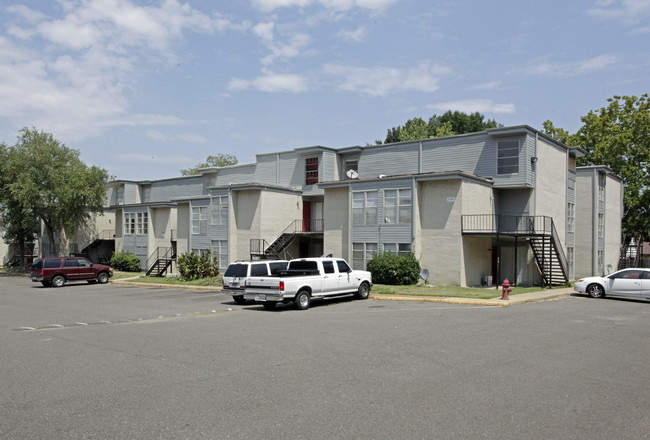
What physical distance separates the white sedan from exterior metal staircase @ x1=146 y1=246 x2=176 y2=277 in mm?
29763

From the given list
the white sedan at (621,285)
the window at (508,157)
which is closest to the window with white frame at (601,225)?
the window at (508,157)

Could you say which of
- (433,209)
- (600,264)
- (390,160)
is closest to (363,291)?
(433,209)

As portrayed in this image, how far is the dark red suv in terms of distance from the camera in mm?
34375

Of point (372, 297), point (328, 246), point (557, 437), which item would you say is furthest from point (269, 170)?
point (557, 437)

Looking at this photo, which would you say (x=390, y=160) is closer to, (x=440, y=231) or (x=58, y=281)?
(x=440, y=231)

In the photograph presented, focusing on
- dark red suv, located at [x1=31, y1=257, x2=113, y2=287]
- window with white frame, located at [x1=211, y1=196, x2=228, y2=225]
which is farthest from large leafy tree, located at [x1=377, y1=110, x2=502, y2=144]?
dark red suv, located at [x1=31, y1=257, x2=113, y2=287]

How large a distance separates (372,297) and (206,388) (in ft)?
53.6

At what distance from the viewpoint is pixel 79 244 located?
54.3 m

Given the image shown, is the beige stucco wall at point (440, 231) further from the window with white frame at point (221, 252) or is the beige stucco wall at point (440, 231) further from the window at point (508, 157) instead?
the window with white frame at point (221, 252)

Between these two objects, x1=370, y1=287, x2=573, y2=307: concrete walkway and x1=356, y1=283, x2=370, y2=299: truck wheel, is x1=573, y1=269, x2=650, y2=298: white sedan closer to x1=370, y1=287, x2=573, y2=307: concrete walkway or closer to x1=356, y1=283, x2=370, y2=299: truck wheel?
x1=370, y1=287, x2=573, y2=307: concrete walkway

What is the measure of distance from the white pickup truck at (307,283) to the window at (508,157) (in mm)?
12752

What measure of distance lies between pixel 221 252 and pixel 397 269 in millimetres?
14960

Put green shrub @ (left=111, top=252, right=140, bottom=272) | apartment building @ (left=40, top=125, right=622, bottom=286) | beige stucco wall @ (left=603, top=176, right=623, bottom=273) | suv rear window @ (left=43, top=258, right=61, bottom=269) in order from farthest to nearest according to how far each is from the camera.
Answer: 1. green shrub @ (left=111, top=252, right=140, bottom=272)
2. beige stucco wall @ (left=603, top=176, right=623, bottom=273)
3. suv rear window @ (left=43, top=258, right=61, bottom=269)
4. apartment building @ (left=40, top=125, right=622, bottom=286)

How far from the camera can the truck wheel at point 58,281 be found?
35.0m
